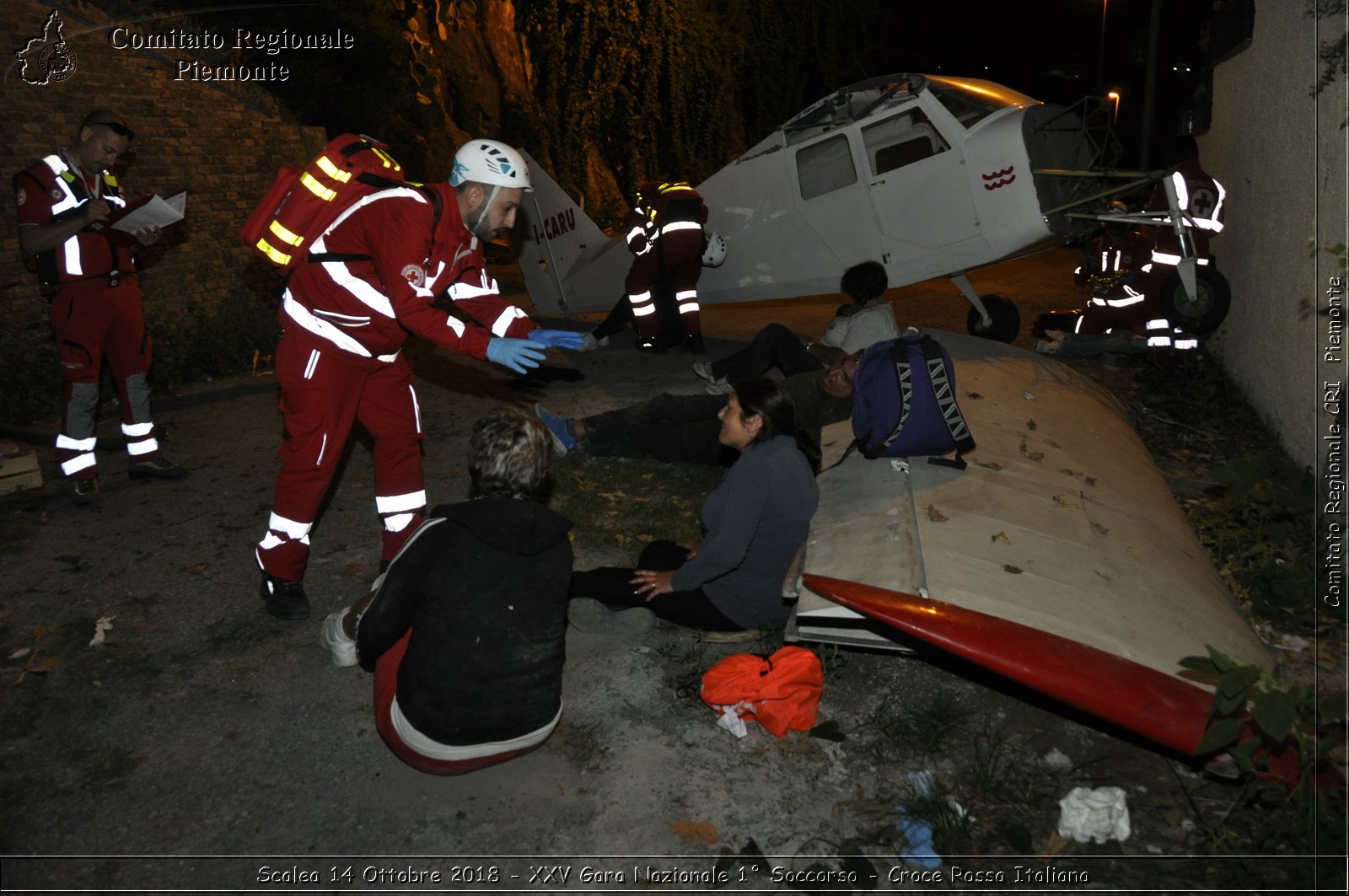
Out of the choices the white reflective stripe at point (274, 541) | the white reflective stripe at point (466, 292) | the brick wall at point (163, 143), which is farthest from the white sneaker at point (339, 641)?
the brick wall at point (163, 143)

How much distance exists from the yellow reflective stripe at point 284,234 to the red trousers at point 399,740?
1.94m

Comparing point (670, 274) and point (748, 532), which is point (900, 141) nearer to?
point (670, 274)

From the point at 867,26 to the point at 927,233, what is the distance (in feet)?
46.6

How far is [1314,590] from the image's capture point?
4.45 metres

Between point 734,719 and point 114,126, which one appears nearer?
point 734,719

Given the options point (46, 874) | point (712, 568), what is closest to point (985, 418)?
point (712, 568)

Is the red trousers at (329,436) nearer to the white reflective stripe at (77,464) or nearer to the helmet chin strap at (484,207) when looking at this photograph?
the helmet chin strap at (484,207)

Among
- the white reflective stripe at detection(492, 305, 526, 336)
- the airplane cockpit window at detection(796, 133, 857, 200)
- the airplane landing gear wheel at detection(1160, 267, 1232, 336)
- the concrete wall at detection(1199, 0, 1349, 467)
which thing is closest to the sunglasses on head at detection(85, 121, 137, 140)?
the white reflective stripe at detection(492, 305, 526, 336)

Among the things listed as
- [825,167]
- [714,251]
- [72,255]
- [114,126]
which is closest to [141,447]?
[72,255]

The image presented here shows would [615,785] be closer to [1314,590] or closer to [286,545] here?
[286,545]

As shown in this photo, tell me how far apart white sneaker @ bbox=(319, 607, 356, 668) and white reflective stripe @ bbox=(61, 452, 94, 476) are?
3017 millimetres

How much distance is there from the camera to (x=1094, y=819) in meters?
3.04

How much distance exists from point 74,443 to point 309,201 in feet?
10.5

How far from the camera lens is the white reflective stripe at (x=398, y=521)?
4.60m
